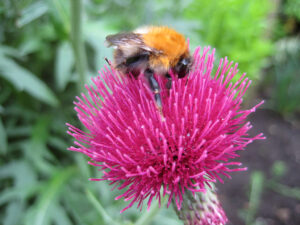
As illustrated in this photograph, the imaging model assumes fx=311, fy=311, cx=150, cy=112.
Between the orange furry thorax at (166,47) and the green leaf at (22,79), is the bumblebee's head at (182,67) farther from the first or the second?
the green leaf at (22,79)

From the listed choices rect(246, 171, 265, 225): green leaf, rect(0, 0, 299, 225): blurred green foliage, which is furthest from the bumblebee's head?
rect(246, 171, 265, 225): green leaf

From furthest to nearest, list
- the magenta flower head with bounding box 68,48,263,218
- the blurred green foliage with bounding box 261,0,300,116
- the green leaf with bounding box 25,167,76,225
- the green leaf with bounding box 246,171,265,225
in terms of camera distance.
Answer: the blurred green foliage with bounding box 261,0,300,116 < the green leaf with bounding box 246,171,265,225 < the green leaf with bounding box 25,167,76,225 < the magenta flower head with bounding box 68,48,263,218

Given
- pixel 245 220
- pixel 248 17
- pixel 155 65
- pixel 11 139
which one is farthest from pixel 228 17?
pixel 155 65

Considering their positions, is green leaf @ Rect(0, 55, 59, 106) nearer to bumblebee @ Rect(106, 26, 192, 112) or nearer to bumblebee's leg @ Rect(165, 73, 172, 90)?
bumblebee @ Rect(106, 26, 192, 112)

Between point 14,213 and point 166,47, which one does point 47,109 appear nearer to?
point 14,213

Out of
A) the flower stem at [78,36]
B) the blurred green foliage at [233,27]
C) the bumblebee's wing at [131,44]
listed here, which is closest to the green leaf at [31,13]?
the flower stem at [78,36]

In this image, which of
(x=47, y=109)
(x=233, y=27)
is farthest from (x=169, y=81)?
(x=233, y=27)
